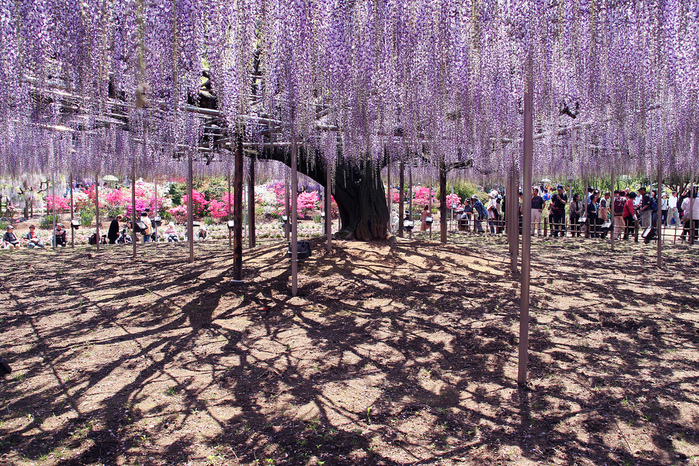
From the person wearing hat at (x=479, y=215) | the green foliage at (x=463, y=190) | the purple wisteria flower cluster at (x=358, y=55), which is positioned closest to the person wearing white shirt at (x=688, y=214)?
the person wearing hat at (x=479, y=215)

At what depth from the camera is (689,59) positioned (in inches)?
209

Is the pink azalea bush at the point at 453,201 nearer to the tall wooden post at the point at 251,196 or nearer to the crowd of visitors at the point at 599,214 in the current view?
the crowd of visitors at the point at 599,214

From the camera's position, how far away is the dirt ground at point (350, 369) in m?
2.98

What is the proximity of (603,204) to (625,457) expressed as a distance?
14400mm

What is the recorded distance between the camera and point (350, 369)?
165 inches

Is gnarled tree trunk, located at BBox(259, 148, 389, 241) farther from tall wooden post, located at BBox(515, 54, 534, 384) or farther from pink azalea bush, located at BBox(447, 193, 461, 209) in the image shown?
pink azalea bush, located at BBox(447, 193, 461, 209)

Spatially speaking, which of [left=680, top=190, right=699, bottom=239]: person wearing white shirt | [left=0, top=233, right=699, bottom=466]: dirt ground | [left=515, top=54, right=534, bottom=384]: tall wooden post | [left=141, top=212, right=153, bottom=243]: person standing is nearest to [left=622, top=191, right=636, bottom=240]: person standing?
[left=680, top=190, right=699, bottom=239]: person wearing white shirt

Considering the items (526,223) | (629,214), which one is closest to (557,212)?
(629,214)

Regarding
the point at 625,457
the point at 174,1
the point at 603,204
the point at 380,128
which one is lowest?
the point at 625,457

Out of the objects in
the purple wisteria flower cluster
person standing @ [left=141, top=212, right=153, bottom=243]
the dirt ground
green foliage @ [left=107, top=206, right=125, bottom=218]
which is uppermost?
the purple wisteria flower cluster

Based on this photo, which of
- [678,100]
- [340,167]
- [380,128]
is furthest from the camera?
[340,167]

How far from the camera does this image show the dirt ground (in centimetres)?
298

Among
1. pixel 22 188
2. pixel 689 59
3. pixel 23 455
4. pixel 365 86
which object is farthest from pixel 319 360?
pixel 22 188

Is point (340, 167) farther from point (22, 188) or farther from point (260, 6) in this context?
point (22, 188)
